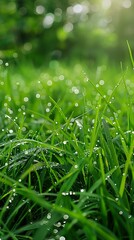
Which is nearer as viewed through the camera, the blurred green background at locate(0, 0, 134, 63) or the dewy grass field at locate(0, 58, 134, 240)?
the dewy grass field at locate(0, 58, 134, 240)

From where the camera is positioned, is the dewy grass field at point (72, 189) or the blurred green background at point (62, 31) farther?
the blurred green background at point (62, 31)

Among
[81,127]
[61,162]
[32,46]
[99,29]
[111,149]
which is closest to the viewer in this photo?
[111,149]

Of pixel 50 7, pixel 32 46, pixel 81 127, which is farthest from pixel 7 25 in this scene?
pixel 81 127

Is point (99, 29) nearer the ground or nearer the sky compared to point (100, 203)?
nearer the ground

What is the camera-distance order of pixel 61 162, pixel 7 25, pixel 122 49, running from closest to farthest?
pixel 61 162
pixel 7 25
pixel 122 49

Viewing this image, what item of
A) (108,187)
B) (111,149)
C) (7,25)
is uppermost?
(111,149)

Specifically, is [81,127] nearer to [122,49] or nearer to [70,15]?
[70,15]

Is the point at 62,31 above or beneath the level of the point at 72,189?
beneath

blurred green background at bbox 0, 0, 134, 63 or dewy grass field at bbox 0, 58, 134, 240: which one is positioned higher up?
dewy grass field at bbox 0, 58, 134, 240

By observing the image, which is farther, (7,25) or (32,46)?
(32,46)

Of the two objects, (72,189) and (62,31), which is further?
(62,31)

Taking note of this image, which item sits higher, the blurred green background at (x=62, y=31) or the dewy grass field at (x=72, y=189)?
the dewy grass field at (x=72, y=189)
